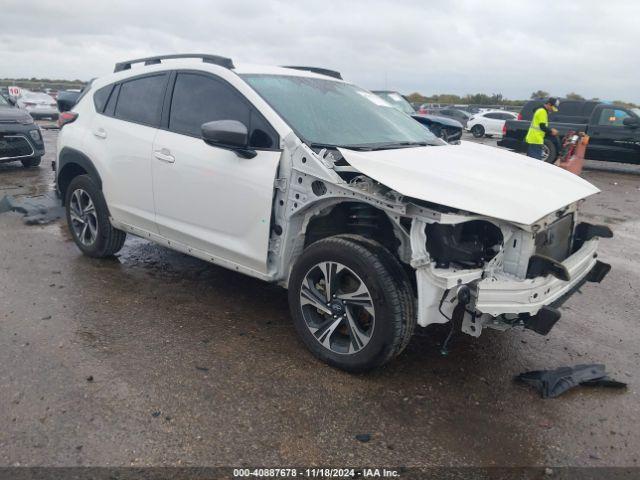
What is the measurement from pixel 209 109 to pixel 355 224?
140cm

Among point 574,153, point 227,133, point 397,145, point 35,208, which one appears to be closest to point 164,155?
point 227,133

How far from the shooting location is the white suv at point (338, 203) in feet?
9.36

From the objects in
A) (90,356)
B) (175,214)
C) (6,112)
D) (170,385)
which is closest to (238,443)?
(170,385)

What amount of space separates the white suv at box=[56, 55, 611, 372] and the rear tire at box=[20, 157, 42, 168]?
6439 millimetres

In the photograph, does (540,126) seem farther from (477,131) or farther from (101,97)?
(477,131)

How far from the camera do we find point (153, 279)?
4703mm

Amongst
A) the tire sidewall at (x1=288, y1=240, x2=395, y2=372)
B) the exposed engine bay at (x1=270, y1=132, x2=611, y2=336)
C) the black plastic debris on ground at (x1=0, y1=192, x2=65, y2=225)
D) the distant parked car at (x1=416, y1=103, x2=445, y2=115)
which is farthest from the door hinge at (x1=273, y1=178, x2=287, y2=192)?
the distant parked car at (x1=416, y1=103, x2=445, y2=115)

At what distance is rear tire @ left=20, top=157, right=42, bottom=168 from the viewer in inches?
399

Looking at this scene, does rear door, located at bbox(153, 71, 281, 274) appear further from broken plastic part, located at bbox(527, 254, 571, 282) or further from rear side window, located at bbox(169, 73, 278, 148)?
broken plastic part, located at bbox(527, 254, 571, 282)

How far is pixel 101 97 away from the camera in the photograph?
4.84m

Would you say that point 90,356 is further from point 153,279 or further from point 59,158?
point 59,158

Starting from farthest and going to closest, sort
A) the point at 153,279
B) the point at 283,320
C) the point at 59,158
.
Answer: the point at 59,158 < the point at 153,279 < the point at 283,320

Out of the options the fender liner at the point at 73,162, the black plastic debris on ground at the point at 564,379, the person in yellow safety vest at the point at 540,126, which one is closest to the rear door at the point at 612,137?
the person in yellow safety vest at the point at 540,126

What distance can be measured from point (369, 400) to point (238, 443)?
79 centimetres
